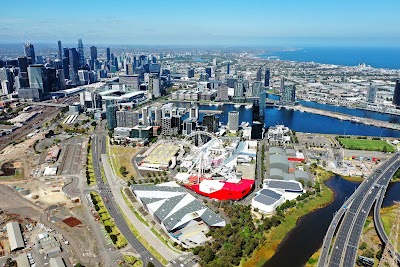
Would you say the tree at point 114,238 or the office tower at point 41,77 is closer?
the tree at point 114,238

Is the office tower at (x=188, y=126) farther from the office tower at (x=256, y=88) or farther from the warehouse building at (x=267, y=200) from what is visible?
the office tower at (x=256, y=88)

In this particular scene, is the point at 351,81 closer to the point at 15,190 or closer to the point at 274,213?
the point at 274,213

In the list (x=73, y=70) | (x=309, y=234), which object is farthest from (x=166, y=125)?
(x=73, y=70)

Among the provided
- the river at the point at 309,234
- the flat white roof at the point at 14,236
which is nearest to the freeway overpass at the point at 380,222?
the river at the point at 309,234

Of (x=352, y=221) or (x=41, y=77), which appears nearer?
(x=352, y=221)

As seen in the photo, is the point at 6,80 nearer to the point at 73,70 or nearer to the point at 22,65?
the point at 22,65

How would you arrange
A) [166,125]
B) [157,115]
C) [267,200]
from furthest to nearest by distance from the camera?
[157,115] → [166,125] → [267,200]

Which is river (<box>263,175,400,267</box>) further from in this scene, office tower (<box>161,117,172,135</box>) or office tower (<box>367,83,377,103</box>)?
office tower (<box>367,83,377,103</box>)
